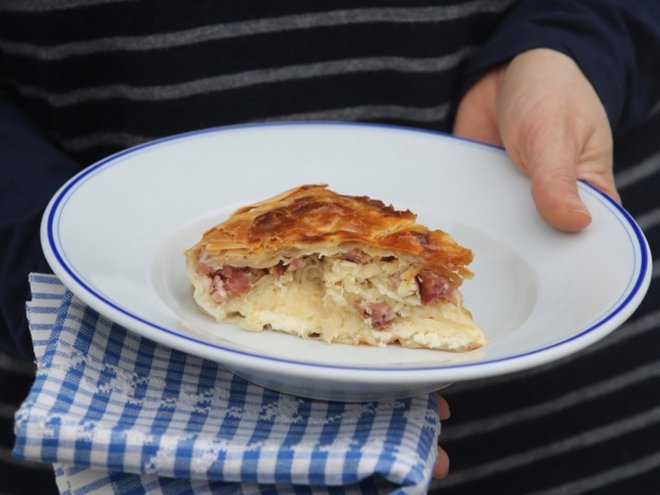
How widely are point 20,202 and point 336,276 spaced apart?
2.43 feet

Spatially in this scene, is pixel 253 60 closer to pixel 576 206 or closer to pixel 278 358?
pixel 576 206

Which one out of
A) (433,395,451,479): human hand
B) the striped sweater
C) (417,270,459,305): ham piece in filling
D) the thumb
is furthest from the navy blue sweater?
(433,395,451,479): human hand

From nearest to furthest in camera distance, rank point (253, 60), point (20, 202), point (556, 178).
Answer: point (556, 178) < point (20, 202) < point (253, 60)

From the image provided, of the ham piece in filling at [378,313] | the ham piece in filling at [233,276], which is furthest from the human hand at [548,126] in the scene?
the ham piece in filling at [233,276]

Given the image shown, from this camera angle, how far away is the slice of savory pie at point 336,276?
152 cm

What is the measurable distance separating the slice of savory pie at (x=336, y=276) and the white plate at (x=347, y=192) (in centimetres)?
4

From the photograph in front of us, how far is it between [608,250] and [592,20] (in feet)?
3.08

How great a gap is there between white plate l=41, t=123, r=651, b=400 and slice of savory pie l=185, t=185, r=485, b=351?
39 mm

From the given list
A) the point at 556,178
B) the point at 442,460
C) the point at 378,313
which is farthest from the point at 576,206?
the point at 442,460

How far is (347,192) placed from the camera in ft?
6.28

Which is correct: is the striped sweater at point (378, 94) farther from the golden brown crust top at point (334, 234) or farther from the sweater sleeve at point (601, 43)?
the golden brown crust top at point (334, 234)

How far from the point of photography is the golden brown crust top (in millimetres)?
1523

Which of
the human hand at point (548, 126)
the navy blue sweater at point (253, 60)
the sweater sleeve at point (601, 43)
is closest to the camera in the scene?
the human hand at point (548, 126)

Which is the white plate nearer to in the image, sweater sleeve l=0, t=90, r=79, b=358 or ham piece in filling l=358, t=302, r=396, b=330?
ham piece in filling l=358, t=302, r=396, b=330
